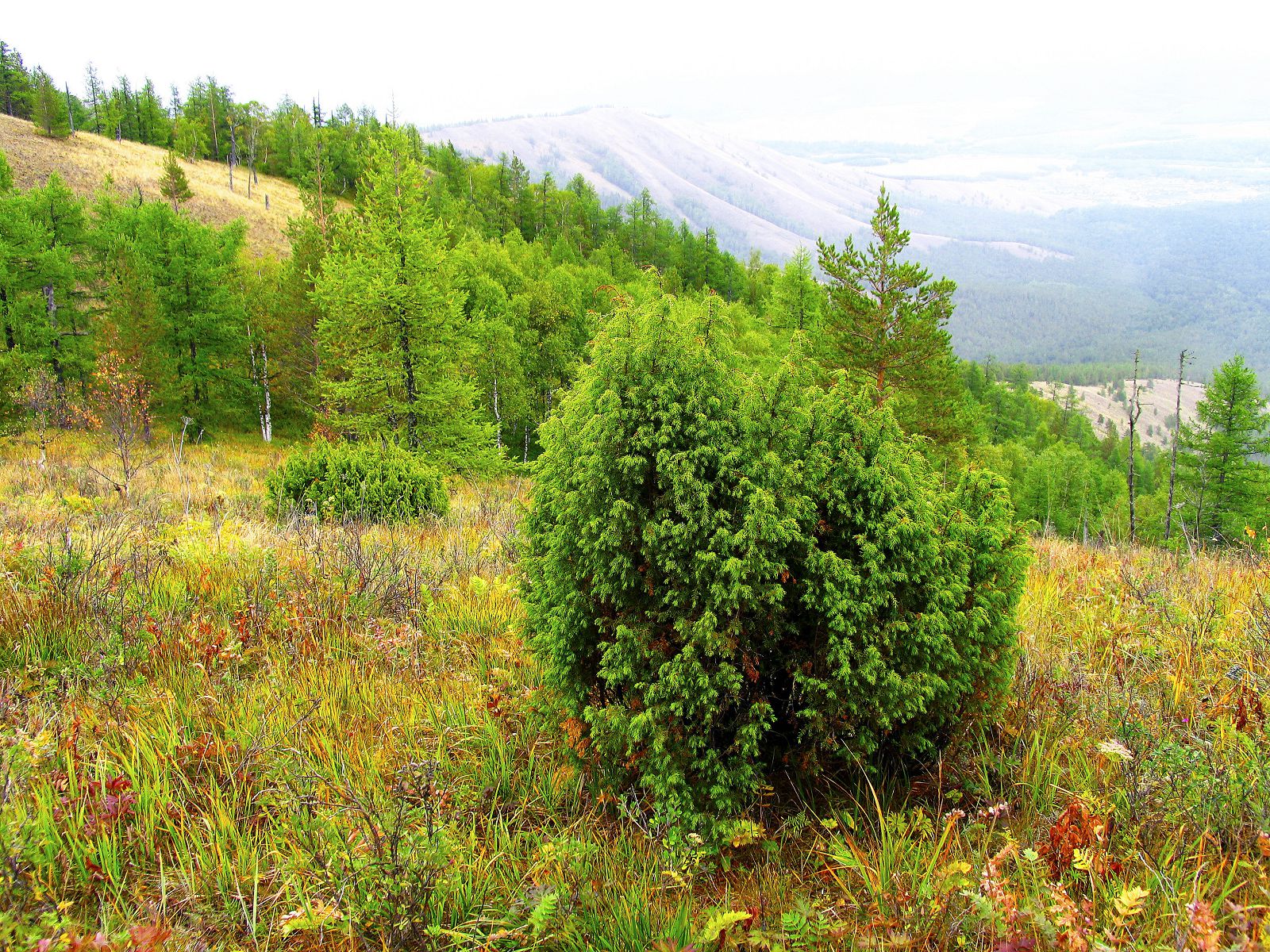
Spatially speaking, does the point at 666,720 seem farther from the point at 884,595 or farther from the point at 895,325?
the point at 895,325

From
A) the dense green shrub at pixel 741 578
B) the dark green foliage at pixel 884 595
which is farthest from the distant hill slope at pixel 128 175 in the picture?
the dark green foliage at pixel 884 595

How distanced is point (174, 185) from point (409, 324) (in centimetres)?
4054

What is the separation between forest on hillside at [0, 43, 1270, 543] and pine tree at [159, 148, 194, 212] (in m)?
0.18

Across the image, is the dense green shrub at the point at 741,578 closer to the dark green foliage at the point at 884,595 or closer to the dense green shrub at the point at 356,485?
the dark green foliage at the point at 884,595

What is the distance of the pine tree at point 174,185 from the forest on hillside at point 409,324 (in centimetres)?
18

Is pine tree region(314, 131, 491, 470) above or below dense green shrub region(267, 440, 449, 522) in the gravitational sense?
above

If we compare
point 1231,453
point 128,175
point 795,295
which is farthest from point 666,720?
point 128,175

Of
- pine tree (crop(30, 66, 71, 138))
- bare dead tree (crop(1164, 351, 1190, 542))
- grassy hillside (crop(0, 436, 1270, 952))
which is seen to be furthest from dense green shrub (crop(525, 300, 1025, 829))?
pine tree (crop(30, 66, 71, 138))

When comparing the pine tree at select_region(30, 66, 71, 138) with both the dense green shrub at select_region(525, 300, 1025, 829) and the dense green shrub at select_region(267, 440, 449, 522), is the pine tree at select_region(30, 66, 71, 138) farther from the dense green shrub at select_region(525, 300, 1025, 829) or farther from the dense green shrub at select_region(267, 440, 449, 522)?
the dense green shrub at select_region(525, 300, 1025, 829)

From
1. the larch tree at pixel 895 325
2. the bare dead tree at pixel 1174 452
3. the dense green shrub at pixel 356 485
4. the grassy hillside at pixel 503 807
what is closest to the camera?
the grassy hillside at pixel 503 807

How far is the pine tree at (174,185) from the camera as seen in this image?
44344 millimetres

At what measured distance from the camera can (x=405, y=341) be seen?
17109 mm

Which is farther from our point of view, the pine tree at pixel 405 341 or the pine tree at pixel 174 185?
the pine tree at pixel 174 185

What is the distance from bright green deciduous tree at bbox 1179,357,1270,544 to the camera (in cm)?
2809
